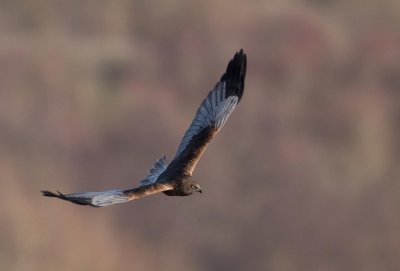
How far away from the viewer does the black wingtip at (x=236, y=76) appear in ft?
61.1

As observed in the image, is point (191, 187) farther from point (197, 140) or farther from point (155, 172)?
point (197, 140)

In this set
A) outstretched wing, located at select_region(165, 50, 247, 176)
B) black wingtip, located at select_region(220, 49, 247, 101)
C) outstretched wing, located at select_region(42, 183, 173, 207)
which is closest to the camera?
outstretched wing, located at select_region(42, 183, 173, 207)

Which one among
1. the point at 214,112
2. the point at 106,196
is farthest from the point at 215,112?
the point at 106,196

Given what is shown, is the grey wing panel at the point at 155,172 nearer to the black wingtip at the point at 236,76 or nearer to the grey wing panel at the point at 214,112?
the grey wing panel at the point at 214,112

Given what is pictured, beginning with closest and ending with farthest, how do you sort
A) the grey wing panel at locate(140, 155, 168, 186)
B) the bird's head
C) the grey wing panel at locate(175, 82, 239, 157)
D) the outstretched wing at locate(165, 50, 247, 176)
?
the bird's head
the grey wing panel at locate(140, 155, 168, 186)
the outstretched wing at locate(165, 50, 247, 176)
the grey wing panel at locate(175, 82, 239, 157)

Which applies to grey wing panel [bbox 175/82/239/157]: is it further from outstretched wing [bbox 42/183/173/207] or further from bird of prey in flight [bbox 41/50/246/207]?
outstretched wing [bbox 42/183/173/207]

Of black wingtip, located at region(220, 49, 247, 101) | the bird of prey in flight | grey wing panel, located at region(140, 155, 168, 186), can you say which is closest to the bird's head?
the bird of prey in flight

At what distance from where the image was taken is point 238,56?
18.8 m

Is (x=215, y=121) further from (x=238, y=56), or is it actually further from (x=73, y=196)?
(x=73, y=196)

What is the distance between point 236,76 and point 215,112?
55 centimetres

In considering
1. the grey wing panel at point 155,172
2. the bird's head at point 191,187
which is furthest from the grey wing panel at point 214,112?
the bird's head at point 191,187

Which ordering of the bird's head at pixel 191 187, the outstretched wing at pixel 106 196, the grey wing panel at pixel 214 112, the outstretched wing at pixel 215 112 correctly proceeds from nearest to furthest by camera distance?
the outstretched wing at pixel 106 196, the bird's head at pixel 191 187, the outstretched wing at pixel 215 112, the grey wing panel at pixel 214 112

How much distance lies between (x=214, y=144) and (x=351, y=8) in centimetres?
650

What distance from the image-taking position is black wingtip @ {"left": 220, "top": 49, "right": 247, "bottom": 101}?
733 inches
